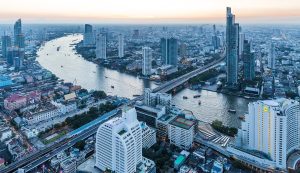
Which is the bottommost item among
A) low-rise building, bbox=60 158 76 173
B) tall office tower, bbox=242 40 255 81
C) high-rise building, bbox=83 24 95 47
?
low-rise building, bbox=60 158 76 173

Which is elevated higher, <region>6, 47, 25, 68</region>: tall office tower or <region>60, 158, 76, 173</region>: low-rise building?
<region>6, 47, 25, 68</region>: tall office tower

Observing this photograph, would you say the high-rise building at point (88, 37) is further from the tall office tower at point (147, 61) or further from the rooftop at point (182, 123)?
the rooftop at point (182, 123)

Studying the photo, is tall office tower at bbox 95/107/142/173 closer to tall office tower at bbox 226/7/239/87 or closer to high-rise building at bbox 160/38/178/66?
tall office tower at bbox 226/7/239/87

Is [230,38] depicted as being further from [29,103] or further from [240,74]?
[29,103]

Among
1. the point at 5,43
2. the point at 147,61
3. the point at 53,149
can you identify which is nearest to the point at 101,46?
the point at 147,61

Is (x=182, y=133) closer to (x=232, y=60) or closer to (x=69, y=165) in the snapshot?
(x=69, y=165)

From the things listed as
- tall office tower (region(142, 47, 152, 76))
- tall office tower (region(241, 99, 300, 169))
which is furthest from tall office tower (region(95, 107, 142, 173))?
tall office tower (region(142, 47, 152, 76))

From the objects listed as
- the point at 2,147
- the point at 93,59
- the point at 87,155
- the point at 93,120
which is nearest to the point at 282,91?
the point at 93,120

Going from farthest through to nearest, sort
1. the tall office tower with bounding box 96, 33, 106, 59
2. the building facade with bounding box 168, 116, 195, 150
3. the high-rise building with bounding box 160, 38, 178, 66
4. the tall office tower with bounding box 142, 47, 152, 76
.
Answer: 1. the tall office tower with bounding box 96, 33, 106, 59
2. the high-rise building with bounding box 160, 38, 178, 66
3. the tall office tower with bounding box 142, 47, 152, 76
4. the building facade with bounding box 168, 116, 195, 150
